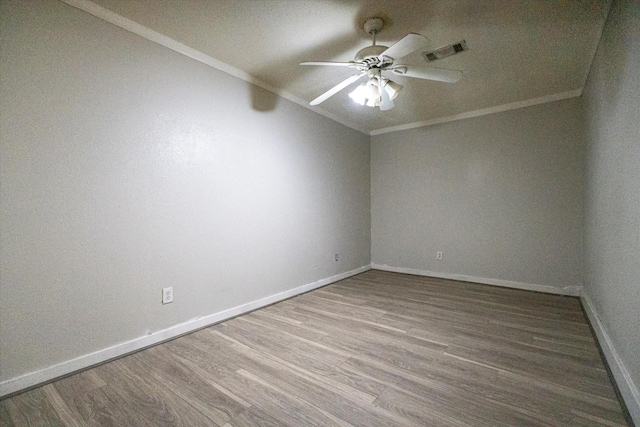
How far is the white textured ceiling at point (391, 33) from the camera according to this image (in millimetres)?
1762

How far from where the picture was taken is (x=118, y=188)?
1.81 metres

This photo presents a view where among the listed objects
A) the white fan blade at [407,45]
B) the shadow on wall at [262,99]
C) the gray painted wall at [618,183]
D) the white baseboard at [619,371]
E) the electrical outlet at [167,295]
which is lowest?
the white baseboard at [619,371]

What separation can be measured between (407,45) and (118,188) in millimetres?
2069

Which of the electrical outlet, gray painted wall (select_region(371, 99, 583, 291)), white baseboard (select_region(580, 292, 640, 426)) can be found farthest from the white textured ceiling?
white baseboard (select_region(580, 292, 640, 426))

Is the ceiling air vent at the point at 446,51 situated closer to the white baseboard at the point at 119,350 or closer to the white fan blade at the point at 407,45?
the white fan blade at the point at 407,45

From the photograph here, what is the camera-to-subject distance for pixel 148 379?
154 cm

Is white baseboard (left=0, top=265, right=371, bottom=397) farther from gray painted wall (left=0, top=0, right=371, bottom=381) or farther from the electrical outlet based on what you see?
the electrical outlet

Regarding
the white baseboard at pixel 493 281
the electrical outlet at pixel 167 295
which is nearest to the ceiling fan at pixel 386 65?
the electrical outlet at pixel 167 295

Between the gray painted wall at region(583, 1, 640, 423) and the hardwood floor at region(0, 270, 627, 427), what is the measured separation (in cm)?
30

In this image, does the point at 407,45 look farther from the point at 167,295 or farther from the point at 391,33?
the point at 167,295

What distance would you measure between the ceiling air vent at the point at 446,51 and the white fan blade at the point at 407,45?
710mm

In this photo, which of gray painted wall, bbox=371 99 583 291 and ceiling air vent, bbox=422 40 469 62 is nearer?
ceiling air vent, bbox=422 40 469 62

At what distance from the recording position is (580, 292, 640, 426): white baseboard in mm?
1190

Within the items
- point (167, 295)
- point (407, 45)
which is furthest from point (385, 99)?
point (167, 295)
